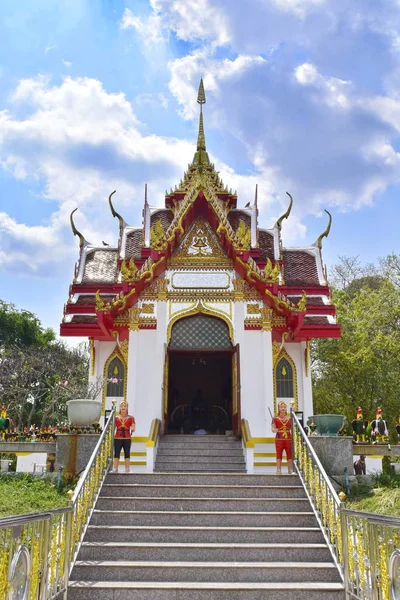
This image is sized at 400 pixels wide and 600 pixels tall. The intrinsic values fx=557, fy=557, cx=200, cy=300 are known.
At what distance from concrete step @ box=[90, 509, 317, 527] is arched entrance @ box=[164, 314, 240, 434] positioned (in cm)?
436

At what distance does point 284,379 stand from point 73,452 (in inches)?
209

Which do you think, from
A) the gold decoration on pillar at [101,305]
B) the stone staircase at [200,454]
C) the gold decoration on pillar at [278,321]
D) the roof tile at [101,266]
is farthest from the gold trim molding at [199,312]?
the roof tile at [101,266]

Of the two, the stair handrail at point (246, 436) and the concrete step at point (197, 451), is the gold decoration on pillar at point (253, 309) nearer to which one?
the stair handrail at point (246, 436)

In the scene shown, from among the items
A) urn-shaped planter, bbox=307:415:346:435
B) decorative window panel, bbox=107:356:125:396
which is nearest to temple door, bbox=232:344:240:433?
urn-shaped planter, bbox=307:415:346:435

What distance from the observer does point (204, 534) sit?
687 cm

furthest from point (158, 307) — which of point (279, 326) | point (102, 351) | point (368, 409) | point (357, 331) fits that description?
point (368, 409)

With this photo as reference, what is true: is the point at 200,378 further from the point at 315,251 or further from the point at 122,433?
the point at 122,433

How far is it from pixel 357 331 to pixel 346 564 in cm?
1481

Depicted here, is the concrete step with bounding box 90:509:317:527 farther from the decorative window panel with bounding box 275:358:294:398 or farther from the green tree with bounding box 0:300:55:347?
the green tree with bounding box 0:300:55:347

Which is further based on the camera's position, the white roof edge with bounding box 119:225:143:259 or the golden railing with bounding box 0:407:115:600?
the white roof edge with bounding box 119:225:143:259

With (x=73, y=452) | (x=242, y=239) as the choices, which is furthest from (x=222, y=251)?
(x=73, y=452)

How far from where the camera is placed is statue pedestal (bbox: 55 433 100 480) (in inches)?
360

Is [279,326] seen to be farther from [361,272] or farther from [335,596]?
[361,272]

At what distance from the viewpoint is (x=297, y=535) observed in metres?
6.85
